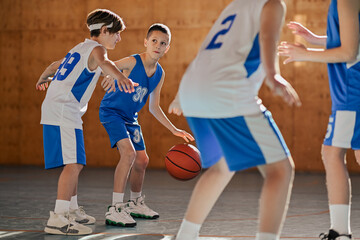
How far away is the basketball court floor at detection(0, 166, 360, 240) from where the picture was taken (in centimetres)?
355

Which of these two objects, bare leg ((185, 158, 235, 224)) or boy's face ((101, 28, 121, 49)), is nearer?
bare leg ((185, 158, 235, 224))

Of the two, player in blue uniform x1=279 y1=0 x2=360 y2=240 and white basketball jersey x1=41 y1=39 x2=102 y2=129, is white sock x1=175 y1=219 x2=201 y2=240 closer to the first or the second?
player in blue uniform x1=279 y1=0 x2=360 y2=240

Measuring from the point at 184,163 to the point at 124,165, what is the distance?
746 millimetres

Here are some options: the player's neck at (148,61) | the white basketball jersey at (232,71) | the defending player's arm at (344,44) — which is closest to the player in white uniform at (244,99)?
the white basketball jersey at (232,71)

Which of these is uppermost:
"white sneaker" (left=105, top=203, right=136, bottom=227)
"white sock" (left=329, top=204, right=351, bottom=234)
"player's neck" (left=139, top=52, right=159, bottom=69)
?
"player's neck" (left=139, top=52, right=159, bottom=69)

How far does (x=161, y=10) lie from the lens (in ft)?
31.1

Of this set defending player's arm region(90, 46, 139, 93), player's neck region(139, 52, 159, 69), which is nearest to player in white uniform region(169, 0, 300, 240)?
defending player's arm region(90, 46, 139, 93)

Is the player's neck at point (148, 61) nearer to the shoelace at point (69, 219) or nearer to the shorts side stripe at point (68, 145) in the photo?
the shorts side stripe at point (68, 145)

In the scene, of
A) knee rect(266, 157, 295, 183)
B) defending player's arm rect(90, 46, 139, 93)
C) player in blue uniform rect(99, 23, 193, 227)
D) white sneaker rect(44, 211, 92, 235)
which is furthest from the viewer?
player in blue uniform rect(99, 23, 193, 227)

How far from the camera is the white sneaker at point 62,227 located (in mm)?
3500

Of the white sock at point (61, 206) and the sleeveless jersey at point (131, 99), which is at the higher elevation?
the sleeveless jersey at point (131, 99)

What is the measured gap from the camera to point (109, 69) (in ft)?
11.0

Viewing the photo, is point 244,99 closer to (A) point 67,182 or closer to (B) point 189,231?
(B) point 189,231

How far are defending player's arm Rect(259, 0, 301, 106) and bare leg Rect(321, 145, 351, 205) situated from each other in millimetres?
870
